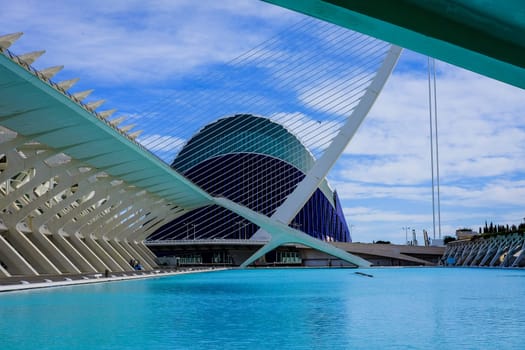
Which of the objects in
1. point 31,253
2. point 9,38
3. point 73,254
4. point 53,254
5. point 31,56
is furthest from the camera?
point 73,254

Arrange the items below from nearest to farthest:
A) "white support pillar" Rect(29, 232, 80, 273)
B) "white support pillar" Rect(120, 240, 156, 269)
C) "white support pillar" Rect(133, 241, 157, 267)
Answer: "white support pillar" Rect(29, 232, 80, 273)
"white support pillar" Rect(120, 240, 156, 269)
"white support pillar" Rect(133, 241, 157, 267)

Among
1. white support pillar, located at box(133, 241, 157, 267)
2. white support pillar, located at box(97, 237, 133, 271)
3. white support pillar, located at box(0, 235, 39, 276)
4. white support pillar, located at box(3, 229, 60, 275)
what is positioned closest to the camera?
white support pillar, located at box(0, 235, 39, 276)

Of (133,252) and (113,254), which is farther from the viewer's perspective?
(133,252)

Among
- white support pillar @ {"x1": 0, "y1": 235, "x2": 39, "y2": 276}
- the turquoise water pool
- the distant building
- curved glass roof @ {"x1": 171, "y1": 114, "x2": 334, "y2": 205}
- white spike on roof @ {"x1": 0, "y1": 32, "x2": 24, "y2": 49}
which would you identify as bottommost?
the turquoise water pool

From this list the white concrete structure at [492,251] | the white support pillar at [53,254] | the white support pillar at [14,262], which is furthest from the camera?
the white concrete structure at [492,251]

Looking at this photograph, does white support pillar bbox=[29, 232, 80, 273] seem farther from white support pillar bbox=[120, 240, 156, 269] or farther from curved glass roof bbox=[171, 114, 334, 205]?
curved glass roof bbox=[171, 114, 334, 205]

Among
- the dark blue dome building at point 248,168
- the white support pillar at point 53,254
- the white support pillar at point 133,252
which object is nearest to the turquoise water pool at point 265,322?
the white support pillar at point 53,254

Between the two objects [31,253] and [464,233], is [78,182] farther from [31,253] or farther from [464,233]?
[464,233]

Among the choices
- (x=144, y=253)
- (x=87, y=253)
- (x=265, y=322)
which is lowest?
(x=265, y=322)

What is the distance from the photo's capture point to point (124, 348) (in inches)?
285

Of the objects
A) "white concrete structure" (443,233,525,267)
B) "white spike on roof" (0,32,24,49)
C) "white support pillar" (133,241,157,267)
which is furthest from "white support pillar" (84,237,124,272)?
"white concrete structure" (443,233,525,267)

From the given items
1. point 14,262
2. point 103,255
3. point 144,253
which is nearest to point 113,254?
point 103,255

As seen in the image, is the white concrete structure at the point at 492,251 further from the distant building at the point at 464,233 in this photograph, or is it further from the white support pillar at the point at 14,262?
the white support pillar at the point at 14,262

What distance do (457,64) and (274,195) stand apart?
5432cm
